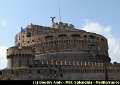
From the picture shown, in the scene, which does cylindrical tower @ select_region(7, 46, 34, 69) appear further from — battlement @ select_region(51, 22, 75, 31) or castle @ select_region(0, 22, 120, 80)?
battlement @ select_region(51, 22, 75, 31)

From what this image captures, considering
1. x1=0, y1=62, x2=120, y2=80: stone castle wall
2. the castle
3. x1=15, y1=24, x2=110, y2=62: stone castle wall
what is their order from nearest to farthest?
x1=0, y1=62, x2=120, y2=80: stone castle wall → the castle → x1=15, y1=24, x2=110, y2=62: stone castle wall

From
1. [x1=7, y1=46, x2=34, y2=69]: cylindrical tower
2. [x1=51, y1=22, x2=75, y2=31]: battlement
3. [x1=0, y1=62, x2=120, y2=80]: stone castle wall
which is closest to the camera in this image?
[x1=0, y1=62, x2=120, y2=80]: stone castle wall

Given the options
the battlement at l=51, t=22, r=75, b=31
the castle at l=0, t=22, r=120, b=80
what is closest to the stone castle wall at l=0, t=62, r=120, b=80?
the castle at l=0, t=22, r=120, b=80

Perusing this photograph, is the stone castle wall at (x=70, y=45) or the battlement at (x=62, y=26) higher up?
the battlement at (x=62, y=26)

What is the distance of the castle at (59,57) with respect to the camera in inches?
2576

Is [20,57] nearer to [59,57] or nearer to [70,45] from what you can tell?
[59,57]

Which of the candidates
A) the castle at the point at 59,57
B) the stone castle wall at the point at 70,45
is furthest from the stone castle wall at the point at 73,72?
the stone castle wall at the point at 70,45

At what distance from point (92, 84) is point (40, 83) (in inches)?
129

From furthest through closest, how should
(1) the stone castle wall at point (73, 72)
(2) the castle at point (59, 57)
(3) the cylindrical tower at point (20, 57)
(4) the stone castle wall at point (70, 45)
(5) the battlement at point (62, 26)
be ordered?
(5) the battlement at point (62, 26) → (4) the stone castle wall at point (70, 45) → (3) the cylindrical tower at point (20, 57) → (2) the castle at point (59, 57) → (1) the stone castle wall at point (73, 72)

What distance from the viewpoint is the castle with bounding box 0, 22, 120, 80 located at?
6544cm

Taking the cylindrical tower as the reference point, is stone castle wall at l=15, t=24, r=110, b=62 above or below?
above

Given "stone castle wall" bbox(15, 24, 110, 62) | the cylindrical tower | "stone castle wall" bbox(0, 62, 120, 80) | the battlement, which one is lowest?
"stone castle wall" bbox(0, 62, 120, 80)

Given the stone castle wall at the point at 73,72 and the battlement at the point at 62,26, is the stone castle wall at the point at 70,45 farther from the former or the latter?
the battlement at the point at 62,26

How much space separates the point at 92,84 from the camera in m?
22.9
